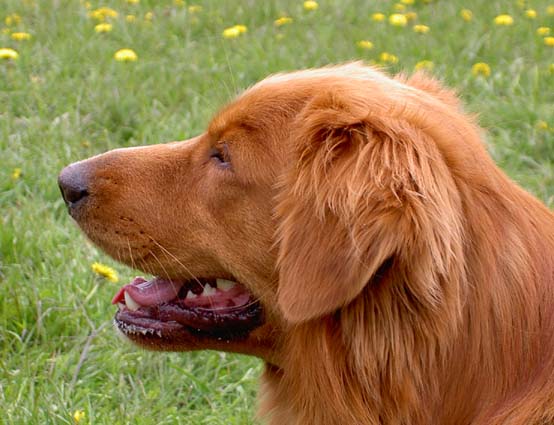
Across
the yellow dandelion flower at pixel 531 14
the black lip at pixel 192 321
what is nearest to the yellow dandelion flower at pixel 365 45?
the yellow dandelion flower at pixel 531 14

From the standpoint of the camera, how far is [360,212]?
2547 millimetres

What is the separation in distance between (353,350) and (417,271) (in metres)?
0.32

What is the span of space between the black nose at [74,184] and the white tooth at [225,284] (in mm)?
515

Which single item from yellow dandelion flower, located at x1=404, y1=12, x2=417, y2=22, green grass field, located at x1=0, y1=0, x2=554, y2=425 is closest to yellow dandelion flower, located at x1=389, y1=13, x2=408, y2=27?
green grass field, located at x1=0, y1=0, x2=554, y2=425

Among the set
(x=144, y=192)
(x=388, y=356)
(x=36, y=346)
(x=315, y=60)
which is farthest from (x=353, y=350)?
(x=315, y=60)

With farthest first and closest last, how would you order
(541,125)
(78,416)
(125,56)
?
1. (125,56)
2. (541,125)
3. (78,416)

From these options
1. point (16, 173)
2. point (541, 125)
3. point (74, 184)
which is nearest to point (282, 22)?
point (541, 125)

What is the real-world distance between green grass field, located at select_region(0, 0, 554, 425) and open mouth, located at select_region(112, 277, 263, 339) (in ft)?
1.80

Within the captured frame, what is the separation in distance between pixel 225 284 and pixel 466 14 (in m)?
4.89

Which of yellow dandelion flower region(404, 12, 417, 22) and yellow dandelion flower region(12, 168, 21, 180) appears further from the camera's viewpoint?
yellow dandelion flower region(404, 12, 417, 22)

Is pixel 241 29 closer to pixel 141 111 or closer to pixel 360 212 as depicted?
pixel 141 111

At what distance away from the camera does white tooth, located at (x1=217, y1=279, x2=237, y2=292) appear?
3142mm

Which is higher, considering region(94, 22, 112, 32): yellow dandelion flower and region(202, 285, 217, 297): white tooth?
region(202, 285, 217, 297): white tooth

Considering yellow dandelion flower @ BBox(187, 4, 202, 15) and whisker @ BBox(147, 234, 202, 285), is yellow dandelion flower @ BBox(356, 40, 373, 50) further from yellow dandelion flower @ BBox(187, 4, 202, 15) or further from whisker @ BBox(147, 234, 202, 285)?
whisker @ BBox(147, 234, 202, 285)
